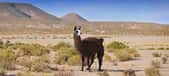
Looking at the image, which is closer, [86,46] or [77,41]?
[77,41]

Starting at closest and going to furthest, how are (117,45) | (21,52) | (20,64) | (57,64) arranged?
(20,64), (57,64), (21,52), (117,45)

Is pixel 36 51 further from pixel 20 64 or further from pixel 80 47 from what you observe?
pixel 80 47

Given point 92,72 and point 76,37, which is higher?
point 76,37

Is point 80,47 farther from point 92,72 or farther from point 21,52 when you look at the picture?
point 21,52

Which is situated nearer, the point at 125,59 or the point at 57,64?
the point at 57,64

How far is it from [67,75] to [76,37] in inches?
137

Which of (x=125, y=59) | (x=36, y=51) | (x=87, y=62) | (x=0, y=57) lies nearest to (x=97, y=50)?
(x=87, y=62)

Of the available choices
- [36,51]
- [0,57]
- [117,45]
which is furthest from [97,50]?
[117,45]

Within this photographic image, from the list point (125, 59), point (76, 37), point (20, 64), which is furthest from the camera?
point (125, 59)

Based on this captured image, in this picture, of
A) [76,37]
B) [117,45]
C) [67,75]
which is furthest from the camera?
[117,45]

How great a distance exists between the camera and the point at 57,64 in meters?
25.5

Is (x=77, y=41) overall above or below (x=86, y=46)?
above

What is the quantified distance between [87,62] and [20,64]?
4672 millimetres

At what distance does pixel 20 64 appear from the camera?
942 inches
